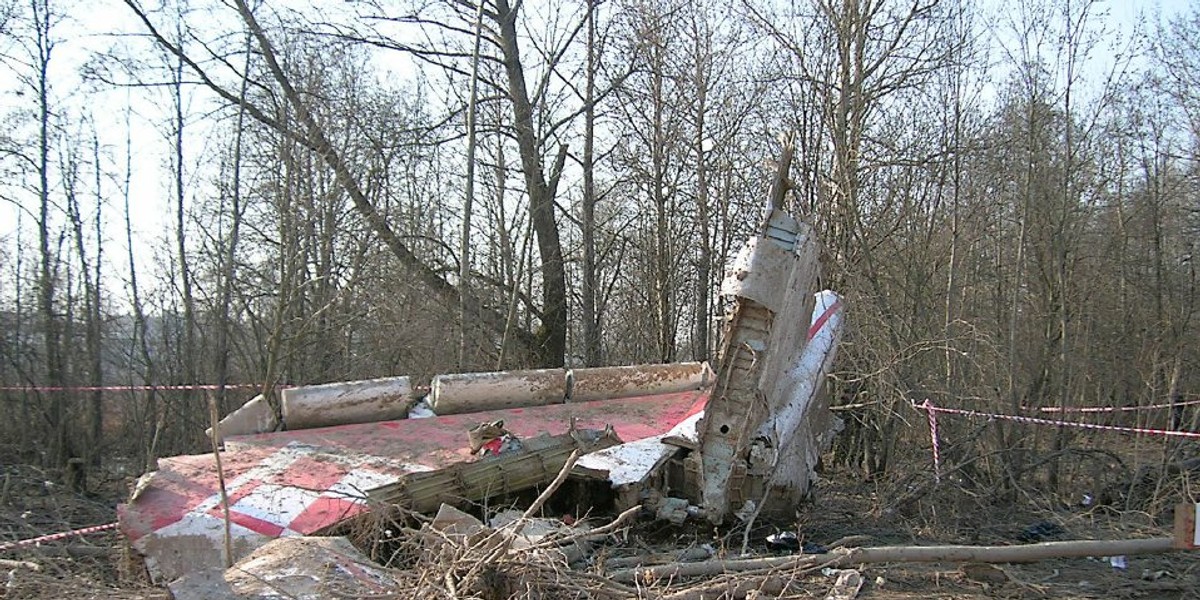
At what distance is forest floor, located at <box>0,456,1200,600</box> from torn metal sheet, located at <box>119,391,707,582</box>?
0.97ft

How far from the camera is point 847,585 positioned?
17.5 ft

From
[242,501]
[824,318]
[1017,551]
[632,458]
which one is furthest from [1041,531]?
[242,501]

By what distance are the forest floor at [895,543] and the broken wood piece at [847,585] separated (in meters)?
0.11

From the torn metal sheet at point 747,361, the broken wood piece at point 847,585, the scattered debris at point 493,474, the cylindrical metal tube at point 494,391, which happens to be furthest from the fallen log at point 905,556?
the cylindrical metal tube at point 494,391

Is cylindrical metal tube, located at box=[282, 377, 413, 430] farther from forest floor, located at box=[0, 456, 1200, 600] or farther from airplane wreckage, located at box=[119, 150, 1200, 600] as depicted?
forest floor, located at box=[0, 456, 1200, 600]

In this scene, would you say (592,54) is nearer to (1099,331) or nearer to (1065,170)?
(1065,170)

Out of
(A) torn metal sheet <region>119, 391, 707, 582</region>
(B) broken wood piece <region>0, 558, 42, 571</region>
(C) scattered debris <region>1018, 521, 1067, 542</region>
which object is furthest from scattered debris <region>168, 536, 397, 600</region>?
(C) scattered debris <region>1018, 521, 1067, 542</region>

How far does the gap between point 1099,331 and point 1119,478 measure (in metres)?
→ 7.50

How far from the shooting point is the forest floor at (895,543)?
17.2 ft

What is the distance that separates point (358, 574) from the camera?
433 cm

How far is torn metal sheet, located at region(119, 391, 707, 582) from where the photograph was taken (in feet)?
17.2

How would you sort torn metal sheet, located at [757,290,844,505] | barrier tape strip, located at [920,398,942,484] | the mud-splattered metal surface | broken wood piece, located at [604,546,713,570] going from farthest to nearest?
the mud-splattered metal surface
barrier tape strip, located at [920,398,942,484]
torn metal sheet, located at [757,290,844,505]
broken wood piece, located at [604,546,713,570]

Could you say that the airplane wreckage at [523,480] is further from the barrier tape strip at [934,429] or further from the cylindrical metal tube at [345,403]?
the barrier tape strip at [934,429]

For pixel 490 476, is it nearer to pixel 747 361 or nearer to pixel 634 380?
pixel 747 361
